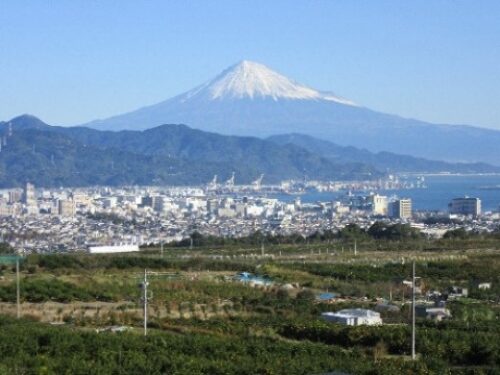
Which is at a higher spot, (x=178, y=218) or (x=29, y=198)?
(x=29, y=198)

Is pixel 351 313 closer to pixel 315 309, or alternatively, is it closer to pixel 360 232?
pixel 315 309

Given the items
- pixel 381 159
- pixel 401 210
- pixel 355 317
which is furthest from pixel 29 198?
pixel 381 159

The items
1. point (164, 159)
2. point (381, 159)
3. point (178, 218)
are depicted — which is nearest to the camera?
point (178, 218)

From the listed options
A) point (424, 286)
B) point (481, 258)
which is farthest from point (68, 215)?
point (424, 286)

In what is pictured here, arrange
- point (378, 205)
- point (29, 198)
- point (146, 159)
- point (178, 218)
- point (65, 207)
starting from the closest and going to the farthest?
point (178, 218)
point (65, 207)
point (378, 205)
point (29, 198)
point (146, 159)

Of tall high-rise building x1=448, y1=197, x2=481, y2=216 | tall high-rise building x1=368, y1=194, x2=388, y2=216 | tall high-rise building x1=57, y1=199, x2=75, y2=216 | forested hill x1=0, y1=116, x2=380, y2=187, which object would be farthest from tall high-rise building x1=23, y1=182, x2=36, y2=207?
tall high-rise building x1=448, y1=197, x2=481, y2=216

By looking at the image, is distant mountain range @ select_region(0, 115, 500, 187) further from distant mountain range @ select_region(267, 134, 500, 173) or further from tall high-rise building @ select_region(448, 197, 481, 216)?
tall high-rise building @ select_region(448, 197, 481, 216)

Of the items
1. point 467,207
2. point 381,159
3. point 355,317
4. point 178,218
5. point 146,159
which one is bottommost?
point 178,218

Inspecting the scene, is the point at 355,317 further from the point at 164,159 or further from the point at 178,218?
the point at 164,159
